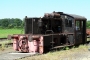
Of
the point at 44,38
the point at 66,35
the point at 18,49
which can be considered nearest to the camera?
the point at 44,38

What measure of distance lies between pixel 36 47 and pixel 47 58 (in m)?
2.41

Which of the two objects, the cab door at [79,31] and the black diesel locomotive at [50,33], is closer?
the black diesel locomotive at [50,33]

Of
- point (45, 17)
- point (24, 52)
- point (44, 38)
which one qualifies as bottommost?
point (24, 52)

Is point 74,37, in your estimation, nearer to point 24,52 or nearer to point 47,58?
point 24,52

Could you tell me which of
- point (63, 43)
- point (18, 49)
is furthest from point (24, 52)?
point (63, 43)

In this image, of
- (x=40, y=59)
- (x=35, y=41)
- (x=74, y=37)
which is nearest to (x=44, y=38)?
(x=35, y=41)

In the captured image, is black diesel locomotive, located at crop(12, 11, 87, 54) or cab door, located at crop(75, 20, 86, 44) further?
cab door, located at crop(75, 20, 86, 44)

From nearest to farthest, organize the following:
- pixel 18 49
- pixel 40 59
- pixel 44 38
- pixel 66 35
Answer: pixel 40 59, pixel 44 38, pixel 18 49, pixel 66 35

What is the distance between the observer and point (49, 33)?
14586 millimetres

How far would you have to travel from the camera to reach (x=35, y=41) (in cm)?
1305

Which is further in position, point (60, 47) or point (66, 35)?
point (66, 35)

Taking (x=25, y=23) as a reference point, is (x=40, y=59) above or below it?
below

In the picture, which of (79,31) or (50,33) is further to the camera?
(79,31)

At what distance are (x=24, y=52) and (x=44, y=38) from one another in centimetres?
165
